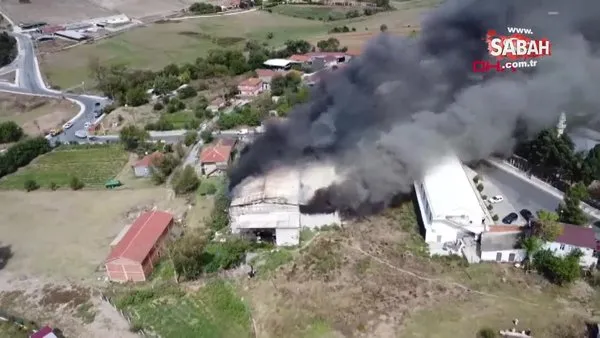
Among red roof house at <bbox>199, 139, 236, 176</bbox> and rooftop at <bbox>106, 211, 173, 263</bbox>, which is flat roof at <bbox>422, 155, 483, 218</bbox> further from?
rooftop at <bbox>106, 211, 173, 263</bbox>

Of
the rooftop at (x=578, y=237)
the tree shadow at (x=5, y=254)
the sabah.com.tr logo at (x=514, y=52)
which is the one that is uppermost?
the sabah.com.tr logo at (x=514, y=52)

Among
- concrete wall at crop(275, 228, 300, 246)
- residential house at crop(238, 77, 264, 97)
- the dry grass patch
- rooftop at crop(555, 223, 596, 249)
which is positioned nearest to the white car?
rooftop at crop(555, 223, 596, 249)

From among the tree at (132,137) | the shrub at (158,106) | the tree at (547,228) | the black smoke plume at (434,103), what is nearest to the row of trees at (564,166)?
the black smoke plume at (434,103)

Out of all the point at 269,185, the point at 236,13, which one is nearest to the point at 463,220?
the point at 269,185

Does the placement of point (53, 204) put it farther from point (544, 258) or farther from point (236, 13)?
→ point (236, 13)

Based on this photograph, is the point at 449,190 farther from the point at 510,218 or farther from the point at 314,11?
the point at 314,11

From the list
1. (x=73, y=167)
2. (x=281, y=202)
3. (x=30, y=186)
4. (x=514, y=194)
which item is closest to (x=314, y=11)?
(x=73, y=167)

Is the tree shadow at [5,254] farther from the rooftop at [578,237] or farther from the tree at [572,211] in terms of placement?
the tree at [572,211]
